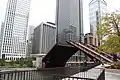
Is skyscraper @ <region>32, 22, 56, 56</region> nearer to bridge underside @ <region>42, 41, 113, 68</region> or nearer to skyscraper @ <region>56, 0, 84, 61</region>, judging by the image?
skyscraper @ <region>56, 0, 84, 61</region>

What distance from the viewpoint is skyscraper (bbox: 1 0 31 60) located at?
8350 cm

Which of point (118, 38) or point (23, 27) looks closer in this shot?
point (118, 38)

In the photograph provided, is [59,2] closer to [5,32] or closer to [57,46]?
[57,46]

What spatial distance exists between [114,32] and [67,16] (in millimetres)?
19587

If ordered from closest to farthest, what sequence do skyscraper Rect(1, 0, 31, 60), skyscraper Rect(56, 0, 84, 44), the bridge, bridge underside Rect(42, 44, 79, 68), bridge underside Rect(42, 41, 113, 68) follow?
1. the bridge
2. bridge underside Rect(42, 44, 79, 68)
3. bridge underside Rect(42, 41, 113, 68)
4. skyscraper Rect(56, 0, 84, 44)
5. skyscraper Rect(1, 0, 31, 60)

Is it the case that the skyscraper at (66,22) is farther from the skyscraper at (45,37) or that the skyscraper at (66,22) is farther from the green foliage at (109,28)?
the skyscraper at (45,37)

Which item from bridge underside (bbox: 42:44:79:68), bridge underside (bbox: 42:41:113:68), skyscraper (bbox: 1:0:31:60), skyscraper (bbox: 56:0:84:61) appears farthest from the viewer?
skyscraper (bbox: 1:0:31:60)

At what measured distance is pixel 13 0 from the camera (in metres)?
92.7

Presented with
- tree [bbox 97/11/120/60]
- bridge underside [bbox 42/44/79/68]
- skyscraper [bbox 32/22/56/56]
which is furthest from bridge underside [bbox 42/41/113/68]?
skyscraper [bbox 32/22/56/56]

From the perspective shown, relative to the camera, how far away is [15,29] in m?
89.2

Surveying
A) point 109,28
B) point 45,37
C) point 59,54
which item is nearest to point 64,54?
point 59,54

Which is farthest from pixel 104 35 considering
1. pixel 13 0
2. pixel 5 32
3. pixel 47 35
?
pixel 13 0

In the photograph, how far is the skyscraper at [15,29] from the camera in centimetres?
8350

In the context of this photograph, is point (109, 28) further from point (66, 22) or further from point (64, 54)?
point (66, 22)
